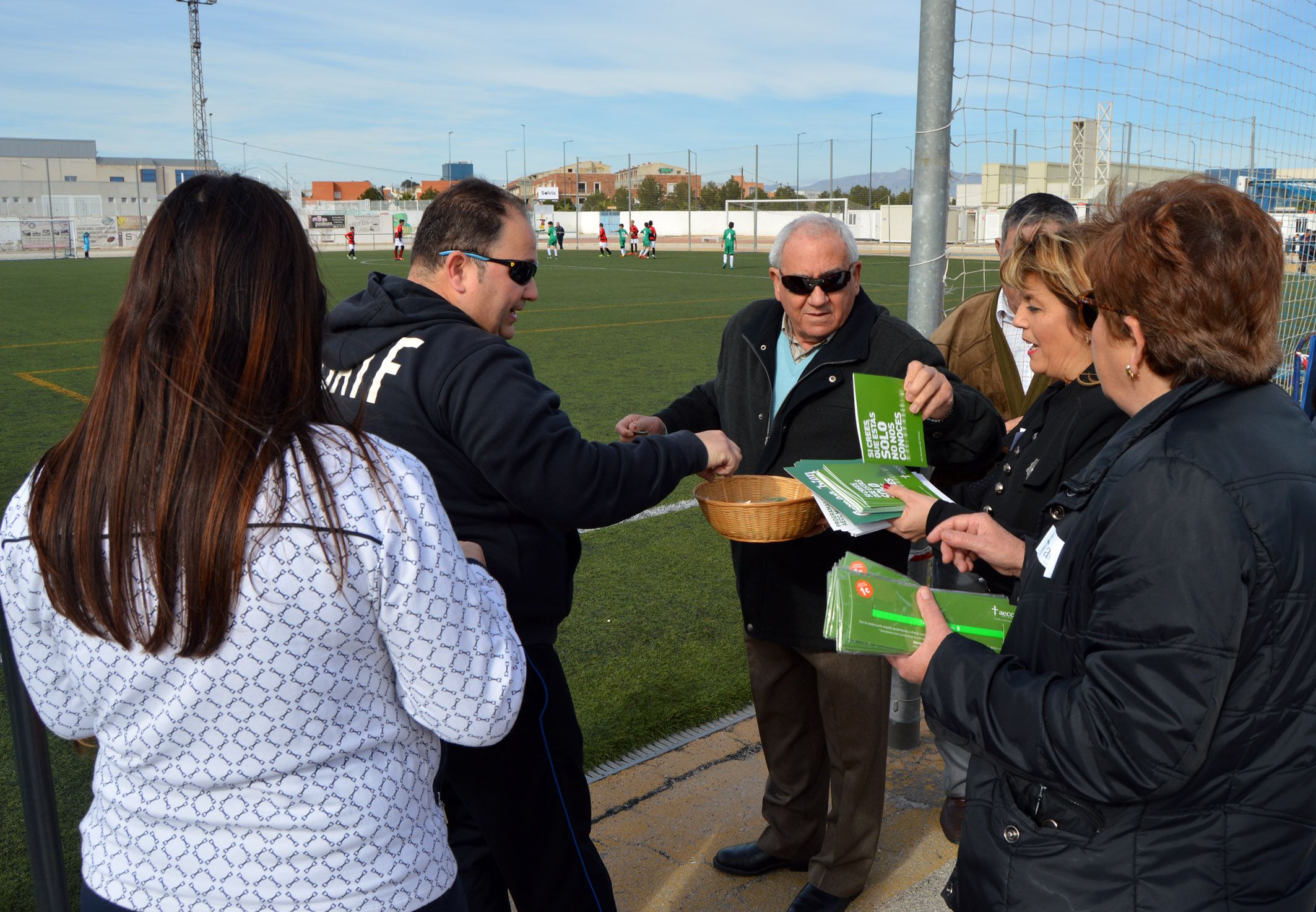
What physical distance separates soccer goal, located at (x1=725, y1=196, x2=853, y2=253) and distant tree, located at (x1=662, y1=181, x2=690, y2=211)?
57.0 feet

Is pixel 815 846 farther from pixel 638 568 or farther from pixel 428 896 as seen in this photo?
pixel 638 568

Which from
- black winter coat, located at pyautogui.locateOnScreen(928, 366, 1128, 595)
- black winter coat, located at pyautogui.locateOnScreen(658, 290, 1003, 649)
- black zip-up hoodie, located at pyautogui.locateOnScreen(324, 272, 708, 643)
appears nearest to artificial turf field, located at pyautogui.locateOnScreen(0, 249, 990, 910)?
black zip-up hoodie, located at pyautogui.locateOnScreen(324, 272, 708, 643)

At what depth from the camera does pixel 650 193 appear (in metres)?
94.1

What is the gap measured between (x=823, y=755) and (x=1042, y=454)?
1.31 metres

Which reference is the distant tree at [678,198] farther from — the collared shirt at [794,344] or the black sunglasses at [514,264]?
the black sunglasses at [514,264]

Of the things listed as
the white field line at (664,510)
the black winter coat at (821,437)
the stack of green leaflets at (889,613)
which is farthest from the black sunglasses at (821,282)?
the white field line at (664,510)

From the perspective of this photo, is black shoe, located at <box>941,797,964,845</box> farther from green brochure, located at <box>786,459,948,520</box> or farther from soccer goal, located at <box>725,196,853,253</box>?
soccer goal, located at <box>725,196,853,253</box>

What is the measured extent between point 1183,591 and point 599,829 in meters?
2.42

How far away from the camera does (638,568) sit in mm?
5938

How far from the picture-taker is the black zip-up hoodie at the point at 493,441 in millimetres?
2078

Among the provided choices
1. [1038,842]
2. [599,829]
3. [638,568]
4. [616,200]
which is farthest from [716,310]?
[616,200]

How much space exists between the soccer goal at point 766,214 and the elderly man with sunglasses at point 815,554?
1921 inches

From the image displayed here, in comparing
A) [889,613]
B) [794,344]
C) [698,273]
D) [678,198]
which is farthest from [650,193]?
[889,613]

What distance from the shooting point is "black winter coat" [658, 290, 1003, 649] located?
9.58ft
